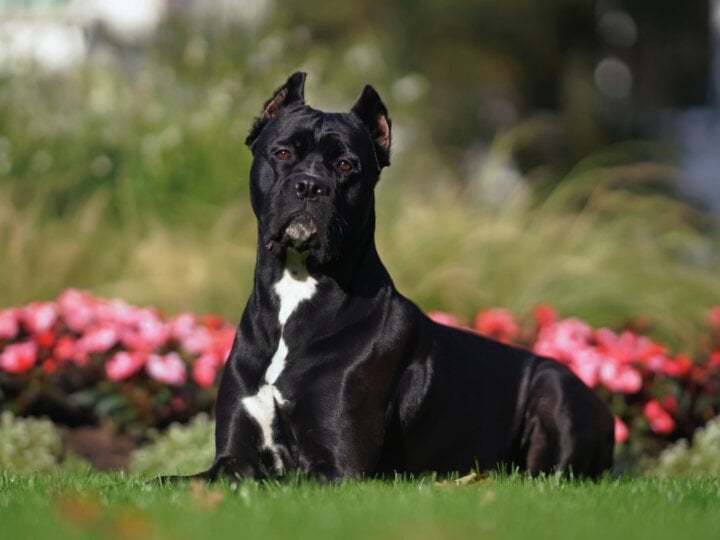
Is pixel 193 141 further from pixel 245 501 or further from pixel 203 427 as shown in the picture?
pixel 245 501

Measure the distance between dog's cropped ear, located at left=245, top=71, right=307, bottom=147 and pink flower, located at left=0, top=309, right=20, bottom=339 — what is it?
291 cm

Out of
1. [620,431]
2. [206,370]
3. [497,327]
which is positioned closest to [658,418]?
[620,431]

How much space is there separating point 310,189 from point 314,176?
0.25ft

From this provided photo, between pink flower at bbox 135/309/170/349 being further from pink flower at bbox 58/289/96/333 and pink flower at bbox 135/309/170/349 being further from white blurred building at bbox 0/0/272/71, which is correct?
white blurred building at bbox 0/0/272/71

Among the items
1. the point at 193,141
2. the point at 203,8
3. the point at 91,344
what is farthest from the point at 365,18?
the point at 91,344

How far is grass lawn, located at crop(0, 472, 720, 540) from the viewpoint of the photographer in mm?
3756

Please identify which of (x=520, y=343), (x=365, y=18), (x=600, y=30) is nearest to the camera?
(x=520, y=343)

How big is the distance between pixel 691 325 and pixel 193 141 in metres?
4.80

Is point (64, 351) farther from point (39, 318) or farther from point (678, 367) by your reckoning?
point (678, 367)

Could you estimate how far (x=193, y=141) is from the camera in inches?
470

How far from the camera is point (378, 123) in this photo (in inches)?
236

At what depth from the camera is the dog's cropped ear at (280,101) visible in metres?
5.89

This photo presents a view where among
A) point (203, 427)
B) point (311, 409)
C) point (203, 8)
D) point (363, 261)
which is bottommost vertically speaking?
point (203, 427)

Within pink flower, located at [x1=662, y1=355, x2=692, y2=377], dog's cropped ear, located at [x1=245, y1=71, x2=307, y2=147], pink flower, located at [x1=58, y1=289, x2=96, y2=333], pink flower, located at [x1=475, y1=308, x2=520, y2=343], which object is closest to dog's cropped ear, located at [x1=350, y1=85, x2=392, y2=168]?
dog's cropped ear, located at [x1=245, y1=71, x2=307, y2=147]
